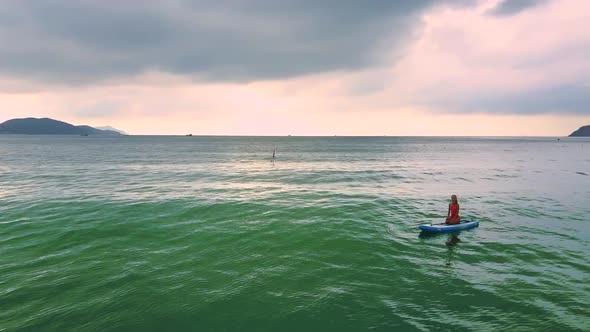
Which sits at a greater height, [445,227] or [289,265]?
[445,227]

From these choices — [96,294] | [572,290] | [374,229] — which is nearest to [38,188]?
[96,294]

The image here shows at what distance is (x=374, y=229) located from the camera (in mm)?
26531

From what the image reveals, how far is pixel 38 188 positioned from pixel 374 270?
52.2 m

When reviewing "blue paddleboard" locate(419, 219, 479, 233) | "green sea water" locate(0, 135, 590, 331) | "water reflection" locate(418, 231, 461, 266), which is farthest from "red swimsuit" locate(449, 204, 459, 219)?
"green sea water" locate(0, 135, 590, 331)

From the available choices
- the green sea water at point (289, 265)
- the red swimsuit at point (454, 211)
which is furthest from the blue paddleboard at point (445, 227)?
the red swimsuit at point (454, 211)

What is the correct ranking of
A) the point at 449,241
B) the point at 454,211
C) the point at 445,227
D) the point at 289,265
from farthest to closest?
the point at 454,211
the point at 445,227
the point at 449,241
the point at 289,265

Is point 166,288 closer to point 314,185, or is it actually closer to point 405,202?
point 405,202

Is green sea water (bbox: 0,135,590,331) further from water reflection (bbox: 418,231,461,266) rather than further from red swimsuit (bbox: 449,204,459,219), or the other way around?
red swimsuit (bbox: 449,204,459,219)

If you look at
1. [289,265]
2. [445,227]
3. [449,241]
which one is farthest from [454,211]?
[289,265]

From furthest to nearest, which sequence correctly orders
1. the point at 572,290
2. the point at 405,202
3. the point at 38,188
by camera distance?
1. the point at 38,188
2. the point at 405,202
3. the point at 572,290

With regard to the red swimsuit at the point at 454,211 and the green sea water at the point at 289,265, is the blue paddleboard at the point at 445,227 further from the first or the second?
the red swimsuit at the point at 454,211

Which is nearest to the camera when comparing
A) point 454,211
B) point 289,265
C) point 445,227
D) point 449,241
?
point 289,265

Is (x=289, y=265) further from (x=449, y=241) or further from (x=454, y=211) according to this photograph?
(x=454, y=211)

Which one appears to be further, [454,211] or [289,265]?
[454,211]
